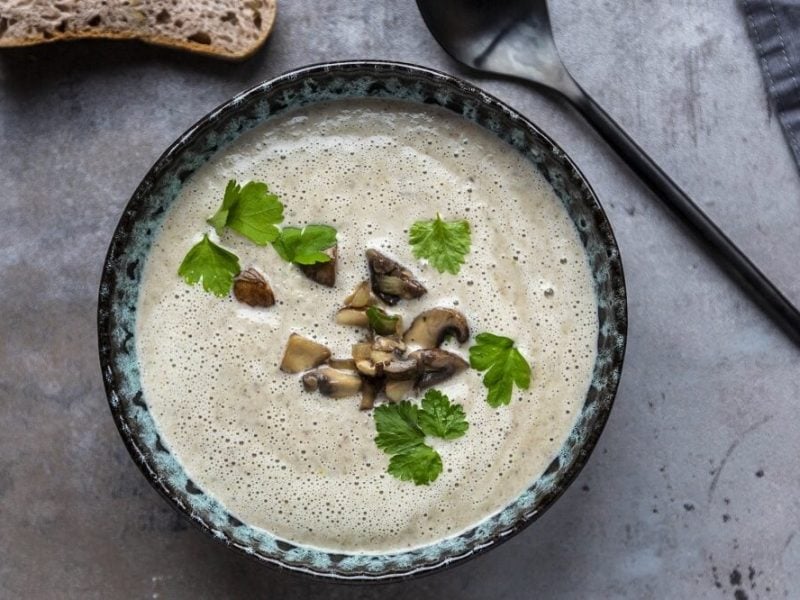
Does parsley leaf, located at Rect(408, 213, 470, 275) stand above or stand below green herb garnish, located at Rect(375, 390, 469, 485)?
above

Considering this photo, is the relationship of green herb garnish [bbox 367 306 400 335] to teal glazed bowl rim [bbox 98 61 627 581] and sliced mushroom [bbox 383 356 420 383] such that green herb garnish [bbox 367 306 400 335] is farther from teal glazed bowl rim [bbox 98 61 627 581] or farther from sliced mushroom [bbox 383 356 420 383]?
teal glazed bowl rim [bbox 98 61 627 581]

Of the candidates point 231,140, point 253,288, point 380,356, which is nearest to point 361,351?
point 380,356

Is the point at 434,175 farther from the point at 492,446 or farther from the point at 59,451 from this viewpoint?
the point at 59,451

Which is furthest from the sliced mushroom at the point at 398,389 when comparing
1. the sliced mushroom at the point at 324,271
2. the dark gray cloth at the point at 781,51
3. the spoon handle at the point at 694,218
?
the dark gray cloth at the point at 781,51

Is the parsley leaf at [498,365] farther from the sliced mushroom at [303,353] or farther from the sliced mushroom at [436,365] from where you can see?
the sliced mushroom at [303,353]

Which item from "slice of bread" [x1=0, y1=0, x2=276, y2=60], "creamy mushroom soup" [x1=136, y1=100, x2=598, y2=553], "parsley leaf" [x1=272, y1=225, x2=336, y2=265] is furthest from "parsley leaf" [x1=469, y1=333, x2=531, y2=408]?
"slice of bread" [x1=0, y1=0, x2=276, y2=60]

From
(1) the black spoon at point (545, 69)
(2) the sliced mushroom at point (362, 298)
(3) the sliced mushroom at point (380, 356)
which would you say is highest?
(1) the black spoon at point (545, 69)
